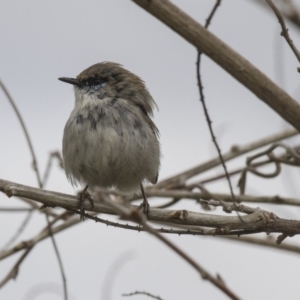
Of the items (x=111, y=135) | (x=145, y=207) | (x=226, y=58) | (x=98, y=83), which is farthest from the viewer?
(x=98, y=83)

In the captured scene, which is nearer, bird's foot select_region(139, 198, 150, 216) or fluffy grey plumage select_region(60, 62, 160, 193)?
bird's foot select_region(139, 198, 150, 216)

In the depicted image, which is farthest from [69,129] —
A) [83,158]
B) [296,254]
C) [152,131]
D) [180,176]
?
[296,254]

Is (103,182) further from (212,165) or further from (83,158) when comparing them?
(212,165)

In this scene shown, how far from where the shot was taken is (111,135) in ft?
14.9

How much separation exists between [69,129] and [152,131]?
648 millimetres

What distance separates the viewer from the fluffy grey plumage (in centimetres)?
456

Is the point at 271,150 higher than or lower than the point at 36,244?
higher

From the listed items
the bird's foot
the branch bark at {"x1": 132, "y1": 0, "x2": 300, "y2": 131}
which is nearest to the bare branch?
the bird's foot

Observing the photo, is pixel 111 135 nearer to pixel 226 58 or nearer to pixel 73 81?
pixel 73 81

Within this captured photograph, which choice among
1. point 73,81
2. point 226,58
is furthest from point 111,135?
point 226,58

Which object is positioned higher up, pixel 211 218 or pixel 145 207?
pixel 145 207

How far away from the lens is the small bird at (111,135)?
456 cm

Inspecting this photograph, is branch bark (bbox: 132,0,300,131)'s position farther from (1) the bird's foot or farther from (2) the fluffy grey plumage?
(2) the fluffy grey plumage

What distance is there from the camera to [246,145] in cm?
524
